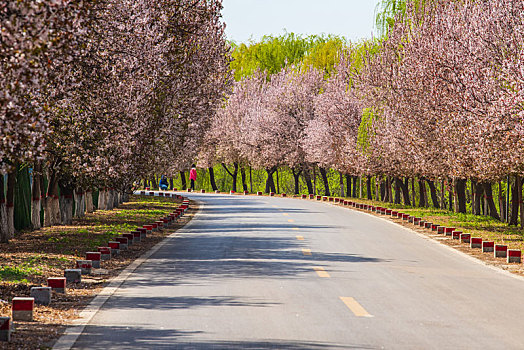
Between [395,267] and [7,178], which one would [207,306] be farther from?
A: [7,178]

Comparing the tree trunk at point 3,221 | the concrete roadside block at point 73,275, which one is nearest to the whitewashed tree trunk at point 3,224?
the tree trunk at point 3,221

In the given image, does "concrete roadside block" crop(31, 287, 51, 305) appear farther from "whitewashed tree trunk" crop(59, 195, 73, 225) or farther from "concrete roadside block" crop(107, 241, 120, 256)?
"whitewashed tree trunk" crop(59, 195, 73, 225)

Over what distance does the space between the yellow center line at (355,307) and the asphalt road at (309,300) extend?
0.03 meters

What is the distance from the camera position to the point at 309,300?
11.5 m

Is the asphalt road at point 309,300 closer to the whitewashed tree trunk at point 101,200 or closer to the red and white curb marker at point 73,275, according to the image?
the red and white curb marker at point 73,275

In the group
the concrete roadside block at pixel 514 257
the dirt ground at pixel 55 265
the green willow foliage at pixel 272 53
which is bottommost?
the concrete roadside block at pixel 514 257

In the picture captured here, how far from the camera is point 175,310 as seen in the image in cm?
1065

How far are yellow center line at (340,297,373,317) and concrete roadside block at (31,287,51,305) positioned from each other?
407 centimetres

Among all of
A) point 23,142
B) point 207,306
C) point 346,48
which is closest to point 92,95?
point 207,306

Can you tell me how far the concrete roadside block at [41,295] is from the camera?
11328 mm

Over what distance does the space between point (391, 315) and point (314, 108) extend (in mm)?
60181

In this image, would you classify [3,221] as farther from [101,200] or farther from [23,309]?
[101,200]

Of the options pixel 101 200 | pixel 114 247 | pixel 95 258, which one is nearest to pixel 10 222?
pixel 114 247

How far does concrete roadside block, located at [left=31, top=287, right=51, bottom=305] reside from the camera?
11.3 meters
